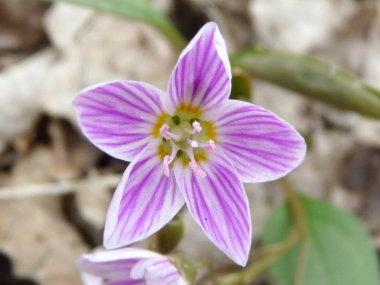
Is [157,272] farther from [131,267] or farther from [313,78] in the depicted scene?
[313,78]

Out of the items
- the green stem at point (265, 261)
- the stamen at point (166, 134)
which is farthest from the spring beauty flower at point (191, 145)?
the green stem at point (265, 261)

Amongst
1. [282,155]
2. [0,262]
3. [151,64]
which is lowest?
[0,262]

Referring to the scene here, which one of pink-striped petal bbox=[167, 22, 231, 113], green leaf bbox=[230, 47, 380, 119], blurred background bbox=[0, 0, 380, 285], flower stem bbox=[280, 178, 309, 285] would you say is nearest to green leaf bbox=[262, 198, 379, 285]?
flower stem bbox=[280, 178, 309, 285]

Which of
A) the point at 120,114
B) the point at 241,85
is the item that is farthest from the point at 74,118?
the point at 120,114

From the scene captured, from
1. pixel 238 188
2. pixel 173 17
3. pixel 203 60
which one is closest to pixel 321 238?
pixel 238 188

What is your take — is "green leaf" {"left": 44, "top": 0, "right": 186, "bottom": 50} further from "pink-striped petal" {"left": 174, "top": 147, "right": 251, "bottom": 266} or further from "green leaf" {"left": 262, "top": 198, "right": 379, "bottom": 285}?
"green leaf" {"left": 262, "top": 198, "right": 379, "bottom": 285}

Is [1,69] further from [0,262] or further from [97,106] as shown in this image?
[97,106]

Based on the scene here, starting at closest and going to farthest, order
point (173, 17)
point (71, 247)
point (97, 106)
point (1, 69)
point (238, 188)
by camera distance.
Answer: point (97, 106)
point (238, 188)
point (71, 247)
point (1, 69)
point (173, 17)
